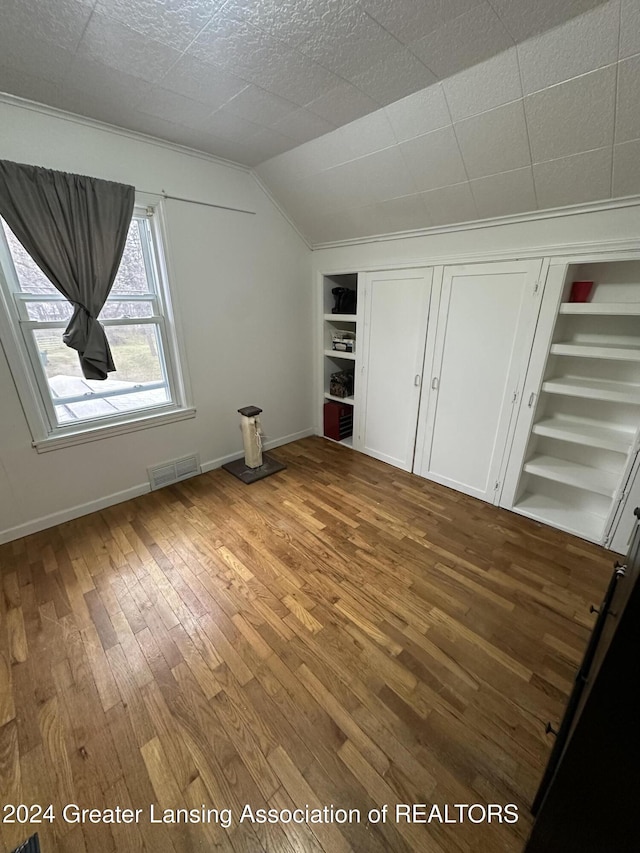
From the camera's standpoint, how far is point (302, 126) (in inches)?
83.5

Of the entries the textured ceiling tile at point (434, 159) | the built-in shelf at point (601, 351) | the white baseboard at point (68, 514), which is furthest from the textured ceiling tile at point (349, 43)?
the white baseboard at point (68, 514)

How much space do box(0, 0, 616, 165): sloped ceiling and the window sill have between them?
1.97 metres

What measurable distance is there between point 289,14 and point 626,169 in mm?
1765

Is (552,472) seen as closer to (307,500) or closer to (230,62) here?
(307,500)

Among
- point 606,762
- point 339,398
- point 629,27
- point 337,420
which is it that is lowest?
point 337,420

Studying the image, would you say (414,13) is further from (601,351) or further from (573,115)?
(601,351)

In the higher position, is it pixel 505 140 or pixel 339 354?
pixel 505 140

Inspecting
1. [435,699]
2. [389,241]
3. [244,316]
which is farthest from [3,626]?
[389,241]

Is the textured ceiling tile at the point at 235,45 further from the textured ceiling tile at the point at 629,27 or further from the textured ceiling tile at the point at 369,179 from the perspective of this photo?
the textured ceiling tile at the point at 629,27

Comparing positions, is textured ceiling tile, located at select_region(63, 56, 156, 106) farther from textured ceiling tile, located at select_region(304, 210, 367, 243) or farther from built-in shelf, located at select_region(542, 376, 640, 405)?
built-in shelf, located at select_region(542, 376, 640, 405)

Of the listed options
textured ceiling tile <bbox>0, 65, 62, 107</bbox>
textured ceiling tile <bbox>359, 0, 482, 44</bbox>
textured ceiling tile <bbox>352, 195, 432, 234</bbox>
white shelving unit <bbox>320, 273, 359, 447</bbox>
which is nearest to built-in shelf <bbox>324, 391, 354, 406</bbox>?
white shelving unit <bbox>320, 273, 359, 447</bbox>

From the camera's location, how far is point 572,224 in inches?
78.2

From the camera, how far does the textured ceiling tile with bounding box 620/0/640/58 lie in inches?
46.9

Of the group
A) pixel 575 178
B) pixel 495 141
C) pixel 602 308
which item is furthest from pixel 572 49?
pixel 602 308
